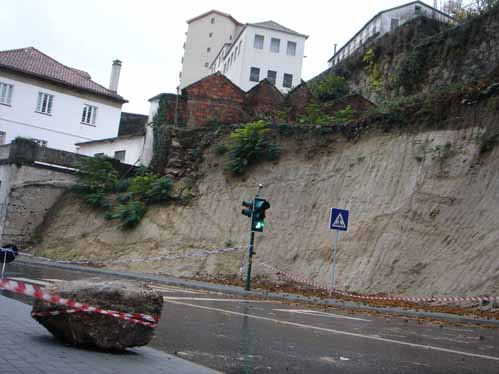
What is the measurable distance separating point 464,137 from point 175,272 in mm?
11847

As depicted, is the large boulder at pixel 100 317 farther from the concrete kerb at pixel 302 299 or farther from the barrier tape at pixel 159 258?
the barrier tape at pixel 159 258

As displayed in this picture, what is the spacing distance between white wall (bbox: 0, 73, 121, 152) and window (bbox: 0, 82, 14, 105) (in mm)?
242

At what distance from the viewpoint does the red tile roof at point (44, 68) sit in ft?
143

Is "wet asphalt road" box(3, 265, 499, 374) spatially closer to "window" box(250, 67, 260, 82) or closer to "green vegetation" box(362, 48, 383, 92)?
"green vegetation" box(362, 48, 383, 92)

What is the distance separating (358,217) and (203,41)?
60204mm

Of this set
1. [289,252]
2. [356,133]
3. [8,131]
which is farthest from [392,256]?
[8,131]

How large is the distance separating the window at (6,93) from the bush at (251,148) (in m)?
23.1

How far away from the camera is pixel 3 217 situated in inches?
1170

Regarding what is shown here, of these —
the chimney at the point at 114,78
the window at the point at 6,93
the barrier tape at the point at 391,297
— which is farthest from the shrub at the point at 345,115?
the chimney at the point at 114,78

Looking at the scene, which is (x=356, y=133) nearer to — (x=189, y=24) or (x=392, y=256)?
(x=392, y=256)

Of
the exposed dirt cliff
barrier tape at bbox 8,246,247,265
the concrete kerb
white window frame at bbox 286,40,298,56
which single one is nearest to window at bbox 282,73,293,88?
white window frame at bbox 286,40,298,56

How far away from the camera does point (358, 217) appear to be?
21828mm

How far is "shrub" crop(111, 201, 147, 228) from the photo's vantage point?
27156mm

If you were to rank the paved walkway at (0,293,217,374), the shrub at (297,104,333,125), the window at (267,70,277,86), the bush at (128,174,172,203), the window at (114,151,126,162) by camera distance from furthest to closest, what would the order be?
the window at (267,70,277,86)
the window at (114,151,126,162)
the bush at (128,174,172,203)
the shrub at (297,104,333,125)
the paved walkway at (0,293,217,374)
